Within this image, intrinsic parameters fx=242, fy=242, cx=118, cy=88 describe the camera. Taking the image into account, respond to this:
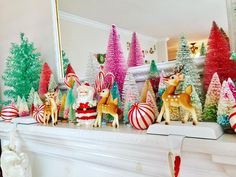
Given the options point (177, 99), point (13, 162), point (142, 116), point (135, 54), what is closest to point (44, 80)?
point (13, 162)

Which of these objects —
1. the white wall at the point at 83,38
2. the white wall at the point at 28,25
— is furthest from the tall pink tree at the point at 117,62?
the white wall at the point at 28,25

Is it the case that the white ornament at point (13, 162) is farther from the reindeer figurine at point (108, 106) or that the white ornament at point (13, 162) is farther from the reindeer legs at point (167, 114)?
the reindeer legs at point (167, 114)

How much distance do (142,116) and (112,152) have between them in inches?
7.3

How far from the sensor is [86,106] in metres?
0.89

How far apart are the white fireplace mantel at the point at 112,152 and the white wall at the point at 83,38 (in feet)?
1.07

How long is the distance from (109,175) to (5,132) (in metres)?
0.66

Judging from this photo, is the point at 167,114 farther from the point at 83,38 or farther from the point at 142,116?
the point at 83,38

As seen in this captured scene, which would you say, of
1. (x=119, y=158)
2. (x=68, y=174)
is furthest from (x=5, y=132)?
(x=119, y=158)

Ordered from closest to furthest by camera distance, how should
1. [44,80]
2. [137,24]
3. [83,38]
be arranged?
[137,24], [83,38], [44,80]

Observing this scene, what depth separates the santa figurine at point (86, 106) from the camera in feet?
2.91

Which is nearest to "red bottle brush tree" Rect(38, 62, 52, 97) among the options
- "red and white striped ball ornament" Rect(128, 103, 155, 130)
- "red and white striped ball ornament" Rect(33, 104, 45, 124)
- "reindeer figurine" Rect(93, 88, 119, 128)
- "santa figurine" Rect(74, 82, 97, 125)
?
"red and white striped ball ornament" Rect(33, 104, 45, 124)

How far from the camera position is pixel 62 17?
1.24 meters

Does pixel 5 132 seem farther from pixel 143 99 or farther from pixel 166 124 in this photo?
pixel 166 124

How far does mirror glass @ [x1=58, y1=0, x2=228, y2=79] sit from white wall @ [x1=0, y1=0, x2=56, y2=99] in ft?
0.51
